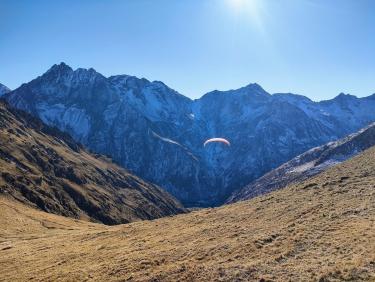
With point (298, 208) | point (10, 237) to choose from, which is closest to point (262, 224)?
point (298, 208)

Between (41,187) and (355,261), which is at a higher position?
(41,187)

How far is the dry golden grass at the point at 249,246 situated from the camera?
29.8 meters

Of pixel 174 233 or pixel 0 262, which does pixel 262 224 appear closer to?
pixel 174 233

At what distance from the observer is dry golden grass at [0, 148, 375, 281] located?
29.8m

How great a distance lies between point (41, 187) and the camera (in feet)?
623

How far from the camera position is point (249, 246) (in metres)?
35.9

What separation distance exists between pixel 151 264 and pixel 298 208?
16548mm

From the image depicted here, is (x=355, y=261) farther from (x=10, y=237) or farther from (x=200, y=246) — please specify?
(x=10, y=237)

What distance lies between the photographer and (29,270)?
46.4 metres

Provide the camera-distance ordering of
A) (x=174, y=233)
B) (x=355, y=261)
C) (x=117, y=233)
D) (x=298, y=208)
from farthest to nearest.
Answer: (x=117, y=233), (x=174, y=233), (x=298, y=208), (x=355, y=261)

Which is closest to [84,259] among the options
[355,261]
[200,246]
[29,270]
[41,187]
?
[29,270]

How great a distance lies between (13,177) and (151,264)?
498ft

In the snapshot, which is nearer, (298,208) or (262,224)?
(262,224)

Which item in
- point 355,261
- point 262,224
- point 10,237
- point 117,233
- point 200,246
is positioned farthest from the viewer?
point 10,237
